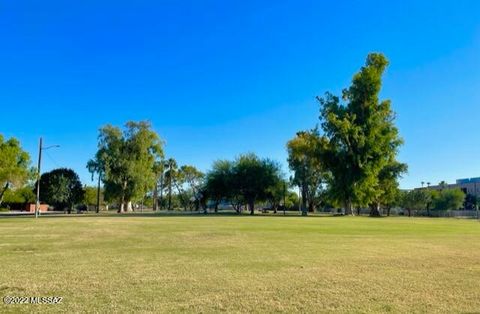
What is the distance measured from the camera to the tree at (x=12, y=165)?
188 feet

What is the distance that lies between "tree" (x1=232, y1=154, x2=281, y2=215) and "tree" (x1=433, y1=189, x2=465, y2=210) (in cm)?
6319

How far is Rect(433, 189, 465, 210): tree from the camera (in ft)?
376

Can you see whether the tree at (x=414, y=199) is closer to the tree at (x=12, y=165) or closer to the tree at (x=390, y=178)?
the tree at (x=390, y=178)

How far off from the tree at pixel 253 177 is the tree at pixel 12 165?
29556 mm

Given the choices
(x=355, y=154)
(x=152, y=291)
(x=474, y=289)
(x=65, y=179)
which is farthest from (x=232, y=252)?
(x=65, y=179)

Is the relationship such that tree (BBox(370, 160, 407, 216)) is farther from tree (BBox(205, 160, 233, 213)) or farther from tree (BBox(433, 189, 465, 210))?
tree (BBox(433, 189, 465, 210))

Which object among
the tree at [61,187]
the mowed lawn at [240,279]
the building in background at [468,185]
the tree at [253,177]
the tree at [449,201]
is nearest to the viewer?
the mowed lawn at [240,279]

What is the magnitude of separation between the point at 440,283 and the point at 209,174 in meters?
66.3

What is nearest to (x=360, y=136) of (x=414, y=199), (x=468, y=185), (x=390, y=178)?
(x=390, y=178)

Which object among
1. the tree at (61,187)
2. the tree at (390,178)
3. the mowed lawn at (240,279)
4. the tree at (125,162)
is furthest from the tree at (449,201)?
the mowed lawn at (240,279)

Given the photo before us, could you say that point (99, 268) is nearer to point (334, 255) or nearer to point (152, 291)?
point (152, 291)

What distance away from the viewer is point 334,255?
12797 millimetres

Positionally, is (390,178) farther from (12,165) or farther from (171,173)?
(171,173)

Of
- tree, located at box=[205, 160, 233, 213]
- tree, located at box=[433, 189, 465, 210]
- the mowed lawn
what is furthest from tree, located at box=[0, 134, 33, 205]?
tree, located at box=[433, 189, 465, 210]
